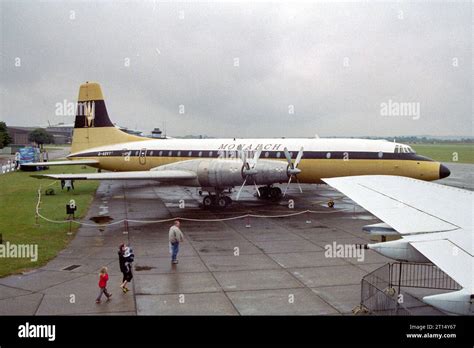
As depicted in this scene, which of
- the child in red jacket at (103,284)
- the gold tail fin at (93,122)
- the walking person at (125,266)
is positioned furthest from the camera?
the gold tail fin at (93,122)

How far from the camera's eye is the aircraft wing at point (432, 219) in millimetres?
4496

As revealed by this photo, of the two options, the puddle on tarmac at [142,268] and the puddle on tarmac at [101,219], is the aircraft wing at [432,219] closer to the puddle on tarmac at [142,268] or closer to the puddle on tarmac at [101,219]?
the puddle on tarmac at [142,268]

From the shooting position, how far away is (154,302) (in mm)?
10906

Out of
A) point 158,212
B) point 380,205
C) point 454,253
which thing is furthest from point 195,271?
point 158,212

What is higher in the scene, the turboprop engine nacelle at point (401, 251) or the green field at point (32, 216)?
the turboprop engine nacelle at point (401, 251)

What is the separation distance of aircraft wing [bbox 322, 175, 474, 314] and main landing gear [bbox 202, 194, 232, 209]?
14.4 metres

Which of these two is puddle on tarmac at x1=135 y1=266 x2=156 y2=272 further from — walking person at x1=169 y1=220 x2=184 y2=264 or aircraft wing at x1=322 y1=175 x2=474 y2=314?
aircraft wing at x1=322 y1=175 x2=474 y2=314

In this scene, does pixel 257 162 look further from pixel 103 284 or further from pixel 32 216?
pixel 103 284

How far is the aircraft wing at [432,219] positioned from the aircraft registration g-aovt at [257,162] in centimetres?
1219

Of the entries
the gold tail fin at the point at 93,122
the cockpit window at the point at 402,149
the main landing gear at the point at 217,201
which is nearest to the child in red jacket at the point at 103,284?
the main landing gear at the point at 217,201

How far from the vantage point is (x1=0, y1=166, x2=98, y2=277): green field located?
15052 millimetres

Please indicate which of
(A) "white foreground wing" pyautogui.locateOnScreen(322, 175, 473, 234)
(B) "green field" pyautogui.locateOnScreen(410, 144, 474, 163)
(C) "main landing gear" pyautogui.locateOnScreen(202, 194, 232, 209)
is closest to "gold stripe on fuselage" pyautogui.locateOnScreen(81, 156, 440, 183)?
(C) "main landing gear" pyautogui.locateOnScreen(202, 194, 232, 209)
